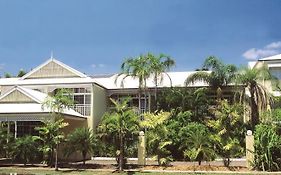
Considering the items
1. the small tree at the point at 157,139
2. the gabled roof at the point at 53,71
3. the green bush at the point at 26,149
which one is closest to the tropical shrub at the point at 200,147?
the small tree at the point at 157,139

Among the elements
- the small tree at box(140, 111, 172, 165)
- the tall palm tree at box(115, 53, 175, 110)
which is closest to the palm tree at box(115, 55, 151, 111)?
the tall palm tree at box(115, 53, 175, 110)

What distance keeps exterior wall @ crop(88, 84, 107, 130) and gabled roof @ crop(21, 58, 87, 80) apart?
214 cm

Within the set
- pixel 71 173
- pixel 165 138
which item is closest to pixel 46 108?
pixel 71 173

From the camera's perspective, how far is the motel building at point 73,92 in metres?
27.8

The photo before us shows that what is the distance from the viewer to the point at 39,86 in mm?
32562

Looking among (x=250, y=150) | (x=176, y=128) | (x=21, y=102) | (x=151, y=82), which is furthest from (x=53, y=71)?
(x=250, y=150)

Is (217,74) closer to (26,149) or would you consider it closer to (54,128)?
(54,128)

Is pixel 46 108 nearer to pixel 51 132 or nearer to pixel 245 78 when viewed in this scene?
pixel 51 132

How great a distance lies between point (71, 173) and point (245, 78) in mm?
14509

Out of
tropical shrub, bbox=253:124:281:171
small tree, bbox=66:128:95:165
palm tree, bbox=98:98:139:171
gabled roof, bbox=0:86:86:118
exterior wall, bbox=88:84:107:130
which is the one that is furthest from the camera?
exterior wall, bbox=88:84:107:130

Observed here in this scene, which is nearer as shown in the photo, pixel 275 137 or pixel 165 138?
pixel 275 137

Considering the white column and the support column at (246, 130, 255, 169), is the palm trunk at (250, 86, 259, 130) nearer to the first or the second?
the support column at (246, 130, 255, 169)

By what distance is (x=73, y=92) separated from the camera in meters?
32.3

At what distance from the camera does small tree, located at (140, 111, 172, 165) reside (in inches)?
904
